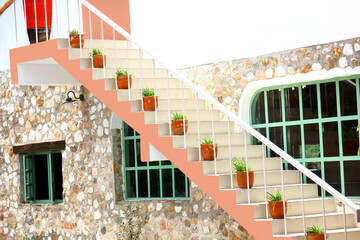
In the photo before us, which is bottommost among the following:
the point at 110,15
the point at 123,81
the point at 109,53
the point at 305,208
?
the point at 305,208

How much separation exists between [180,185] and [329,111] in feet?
8.48

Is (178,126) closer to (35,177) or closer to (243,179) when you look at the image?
(243,179)

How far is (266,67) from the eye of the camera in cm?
721

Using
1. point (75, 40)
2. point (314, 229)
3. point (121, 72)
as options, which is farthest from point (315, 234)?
point (75, 40)

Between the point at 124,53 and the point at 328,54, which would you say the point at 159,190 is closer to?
the point at 124,53

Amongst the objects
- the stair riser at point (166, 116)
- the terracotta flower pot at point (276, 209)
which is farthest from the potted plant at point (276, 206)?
the stair riser at point (166, 116)

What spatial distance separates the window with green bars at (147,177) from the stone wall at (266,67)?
1362 millimetres

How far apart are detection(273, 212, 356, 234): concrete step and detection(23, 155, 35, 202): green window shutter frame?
5.85m

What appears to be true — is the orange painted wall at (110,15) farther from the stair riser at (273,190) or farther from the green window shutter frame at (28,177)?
the stair riser at (273,190)

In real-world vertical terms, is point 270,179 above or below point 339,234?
above

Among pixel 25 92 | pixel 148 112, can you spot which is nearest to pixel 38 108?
pixel 25 92

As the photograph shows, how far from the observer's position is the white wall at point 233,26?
657cm

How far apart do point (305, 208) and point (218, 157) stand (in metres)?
1.12

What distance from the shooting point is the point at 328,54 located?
6594 millimetres
